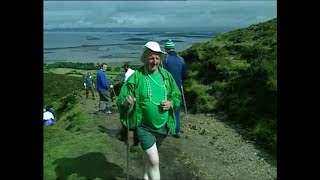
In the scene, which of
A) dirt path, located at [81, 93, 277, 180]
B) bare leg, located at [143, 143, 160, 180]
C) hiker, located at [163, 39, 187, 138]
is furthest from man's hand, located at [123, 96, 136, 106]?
hiker, located at [163, 39, 187, 138]

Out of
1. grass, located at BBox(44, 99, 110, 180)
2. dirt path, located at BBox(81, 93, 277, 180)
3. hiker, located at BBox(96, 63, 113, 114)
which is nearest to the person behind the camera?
grass, located at BBox(44, 99, 110, 180)

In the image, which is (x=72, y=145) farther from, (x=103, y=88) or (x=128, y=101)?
(x=103, y=88)

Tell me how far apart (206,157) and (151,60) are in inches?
131

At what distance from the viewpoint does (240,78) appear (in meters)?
13.1

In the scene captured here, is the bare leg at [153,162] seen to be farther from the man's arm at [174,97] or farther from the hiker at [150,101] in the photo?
the man's arm at [174,97]

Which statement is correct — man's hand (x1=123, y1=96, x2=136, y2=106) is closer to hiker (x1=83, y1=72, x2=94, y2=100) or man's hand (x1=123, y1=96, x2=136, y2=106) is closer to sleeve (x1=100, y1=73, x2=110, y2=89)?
sleeve (x1=100, y1=73, x2=110, y2=89)

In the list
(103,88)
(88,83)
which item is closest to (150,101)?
(103,88)

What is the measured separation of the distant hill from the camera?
Answer: 10.3 meters

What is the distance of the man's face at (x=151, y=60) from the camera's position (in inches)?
200

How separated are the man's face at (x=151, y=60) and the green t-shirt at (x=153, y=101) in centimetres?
7

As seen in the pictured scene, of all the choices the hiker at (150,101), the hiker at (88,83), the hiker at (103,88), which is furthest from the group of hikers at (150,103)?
the hiker at (88,83)

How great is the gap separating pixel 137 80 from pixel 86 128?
18.7 ft
